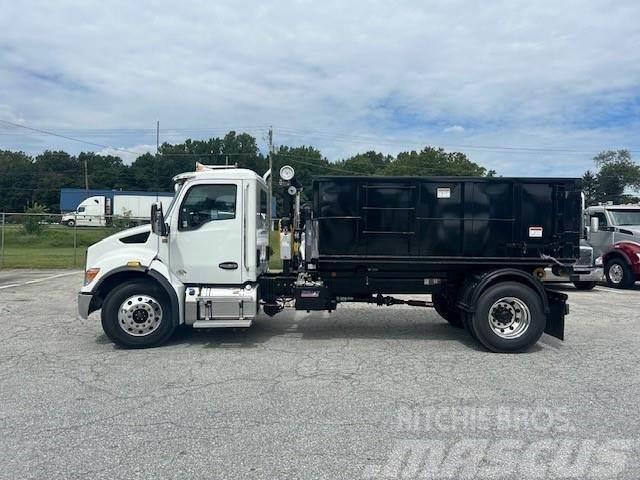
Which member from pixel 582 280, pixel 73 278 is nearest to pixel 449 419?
pixel 582 280

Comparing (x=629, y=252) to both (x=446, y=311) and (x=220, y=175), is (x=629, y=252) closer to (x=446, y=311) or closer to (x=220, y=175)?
(x=446, y=311)

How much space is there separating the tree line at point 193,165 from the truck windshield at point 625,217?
50486 mm

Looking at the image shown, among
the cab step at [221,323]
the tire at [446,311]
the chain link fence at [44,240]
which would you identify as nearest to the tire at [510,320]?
the tire at [446,311]

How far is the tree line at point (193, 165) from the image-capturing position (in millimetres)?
→ 72125

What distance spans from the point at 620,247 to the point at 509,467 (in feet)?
46.4

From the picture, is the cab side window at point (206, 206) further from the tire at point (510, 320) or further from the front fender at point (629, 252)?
the front fender at point (629, 252)

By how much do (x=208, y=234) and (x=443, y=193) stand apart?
3339 millimetres

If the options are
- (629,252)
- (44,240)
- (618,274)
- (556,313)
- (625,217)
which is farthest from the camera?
(44,240)

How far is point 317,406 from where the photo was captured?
5.18m

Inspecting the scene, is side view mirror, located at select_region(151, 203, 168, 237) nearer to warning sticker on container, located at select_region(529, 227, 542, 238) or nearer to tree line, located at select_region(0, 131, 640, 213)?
warning sticker on container, located at select_region(529, 227, 542, 238)

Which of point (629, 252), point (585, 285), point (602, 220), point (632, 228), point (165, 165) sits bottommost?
point (585, 285)

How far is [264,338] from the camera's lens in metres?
8.20

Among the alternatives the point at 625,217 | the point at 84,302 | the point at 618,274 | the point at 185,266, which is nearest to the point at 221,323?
the point at 185,266

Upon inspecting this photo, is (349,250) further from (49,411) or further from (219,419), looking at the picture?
(49,411)
